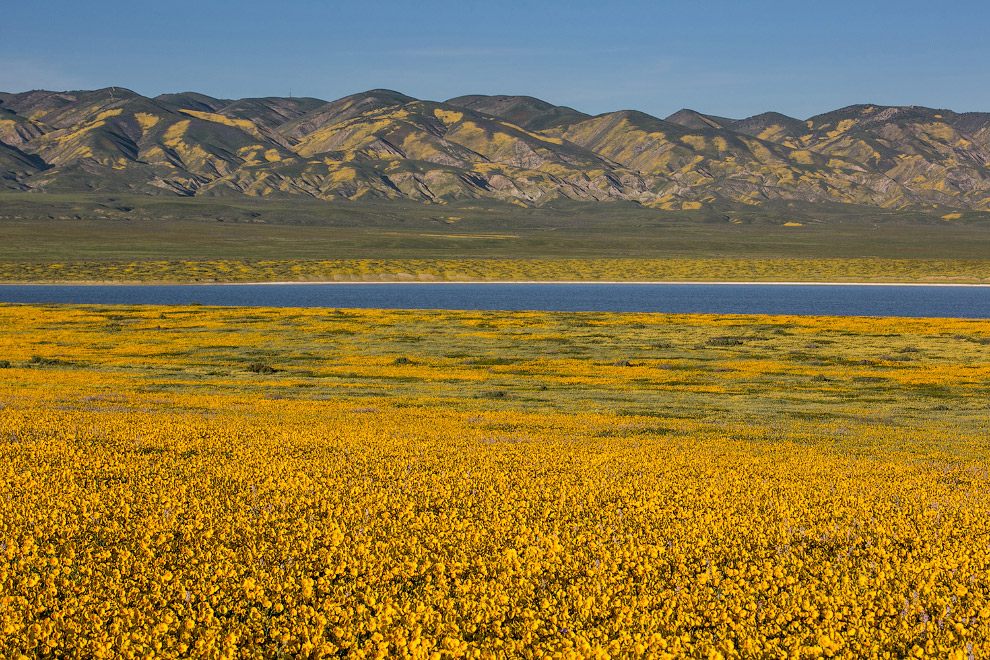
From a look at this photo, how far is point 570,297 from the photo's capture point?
452 feet

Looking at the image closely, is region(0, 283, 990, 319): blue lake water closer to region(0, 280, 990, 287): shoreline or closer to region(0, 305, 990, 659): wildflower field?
region(0, 280, 990, 287): shoreline

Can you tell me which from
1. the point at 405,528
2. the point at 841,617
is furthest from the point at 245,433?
the point at 841,617

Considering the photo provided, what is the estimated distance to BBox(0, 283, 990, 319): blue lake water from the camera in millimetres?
114875

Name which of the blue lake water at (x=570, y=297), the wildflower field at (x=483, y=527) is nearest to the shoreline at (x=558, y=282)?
the blue lake water at (x=570, y=297)

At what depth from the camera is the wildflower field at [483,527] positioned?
366 inches

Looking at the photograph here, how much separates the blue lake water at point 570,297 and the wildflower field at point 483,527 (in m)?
84.5

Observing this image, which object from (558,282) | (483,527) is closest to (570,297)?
(558,282)

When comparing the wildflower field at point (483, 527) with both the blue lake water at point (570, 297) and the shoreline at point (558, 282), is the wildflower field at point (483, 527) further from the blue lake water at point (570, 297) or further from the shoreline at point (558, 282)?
the shoreline at point (558, 282)

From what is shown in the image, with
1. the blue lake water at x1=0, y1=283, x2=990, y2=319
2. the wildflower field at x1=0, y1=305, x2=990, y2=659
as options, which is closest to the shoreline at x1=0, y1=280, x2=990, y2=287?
the blue lake water at x1=0, y1=283, x2=990, y2=319

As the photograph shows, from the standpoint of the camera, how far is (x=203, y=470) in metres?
16.4

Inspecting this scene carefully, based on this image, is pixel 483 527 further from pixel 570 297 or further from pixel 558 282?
pixel 558 282

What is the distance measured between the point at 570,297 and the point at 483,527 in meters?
126

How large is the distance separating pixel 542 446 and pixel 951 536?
9.61 m

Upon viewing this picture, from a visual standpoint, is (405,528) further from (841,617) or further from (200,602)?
(841,617)
